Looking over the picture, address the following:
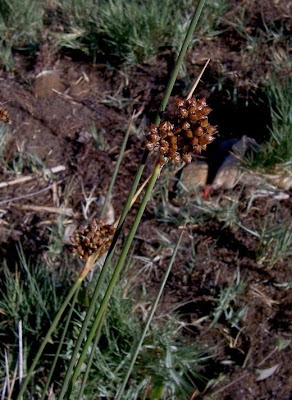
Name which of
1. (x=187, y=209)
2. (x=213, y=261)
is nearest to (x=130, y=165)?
(x=187, y=209)

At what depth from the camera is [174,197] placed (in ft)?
8.96

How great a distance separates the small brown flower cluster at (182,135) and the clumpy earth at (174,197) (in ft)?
4.53

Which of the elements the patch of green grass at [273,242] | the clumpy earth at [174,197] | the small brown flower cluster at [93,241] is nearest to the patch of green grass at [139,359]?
Answer: the clumpy earth at [174,197]

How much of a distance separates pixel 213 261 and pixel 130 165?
64 centimetres

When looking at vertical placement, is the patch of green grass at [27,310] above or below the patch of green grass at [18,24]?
below

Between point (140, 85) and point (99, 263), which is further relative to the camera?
point (140, 85)

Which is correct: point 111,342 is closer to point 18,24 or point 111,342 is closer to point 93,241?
point 93,241

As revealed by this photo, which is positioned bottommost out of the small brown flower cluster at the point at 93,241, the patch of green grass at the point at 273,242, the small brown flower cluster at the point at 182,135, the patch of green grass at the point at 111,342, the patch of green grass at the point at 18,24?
the patch of green grass at the point at 111,342

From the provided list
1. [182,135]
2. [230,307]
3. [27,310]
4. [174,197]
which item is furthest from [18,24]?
[182,135]

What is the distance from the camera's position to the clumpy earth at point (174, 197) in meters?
2.29

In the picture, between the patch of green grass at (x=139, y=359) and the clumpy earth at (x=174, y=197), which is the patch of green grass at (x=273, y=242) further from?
the patch of green grass at (x=139, y=359)

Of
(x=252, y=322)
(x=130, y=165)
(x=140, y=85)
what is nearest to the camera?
(x=252, y=322)

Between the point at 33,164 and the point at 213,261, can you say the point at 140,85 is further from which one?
the point at 213,261

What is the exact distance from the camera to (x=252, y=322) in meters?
2.33
